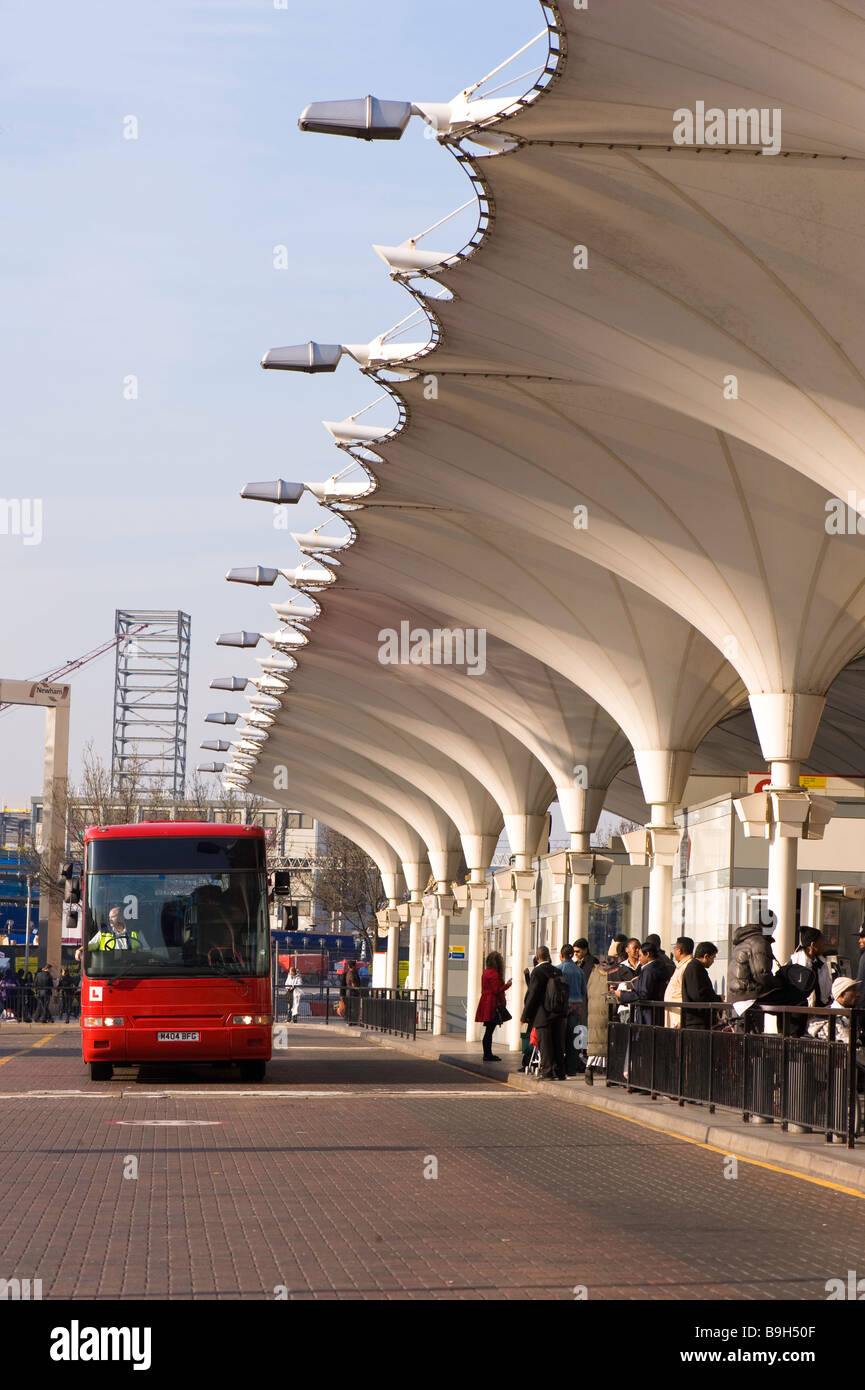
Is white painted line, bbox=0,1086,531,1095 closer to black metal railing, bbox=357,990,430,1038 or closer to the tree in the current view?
black metal railing, bbox=357,990,430,1038

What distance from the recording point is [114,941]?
22734 millimetres

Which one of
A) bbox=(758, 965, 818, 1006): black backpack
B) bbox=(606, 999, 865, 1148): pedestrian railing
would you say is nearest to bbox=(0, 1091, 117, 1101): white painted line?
bbox=(606, 999, 865, 1148): pedestrian railing

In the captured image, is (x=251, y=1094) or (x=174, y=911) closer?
(x=251, y=1094)

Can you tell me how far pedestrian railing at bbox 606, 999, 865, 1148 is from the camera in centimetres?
1430

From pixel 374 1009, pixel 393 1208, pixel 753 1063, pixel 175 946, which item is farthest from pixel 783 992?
pixel 374 1009

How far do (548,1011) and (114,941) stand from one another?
527 cm

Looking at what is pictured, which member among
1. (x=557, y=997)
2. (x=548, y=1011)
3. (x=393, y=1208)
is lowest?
(x=393, y=1208)

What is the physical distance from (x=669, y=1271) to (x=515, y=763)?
107 ft

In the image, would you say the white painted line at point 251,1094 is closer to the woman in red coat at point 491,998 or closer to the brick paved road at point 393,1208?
the brick paved road at point 393,1208

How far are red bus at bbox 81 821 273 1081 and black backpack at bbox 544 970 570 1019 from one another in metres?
3.37

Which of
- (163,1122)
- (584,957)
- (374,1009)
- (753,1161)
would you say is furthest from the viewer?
(374,1009)

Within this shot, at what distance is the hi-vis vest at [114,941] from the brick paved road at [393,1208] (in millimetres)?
3437

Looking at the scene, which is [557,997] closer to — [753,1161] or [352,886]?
[753,1161]
